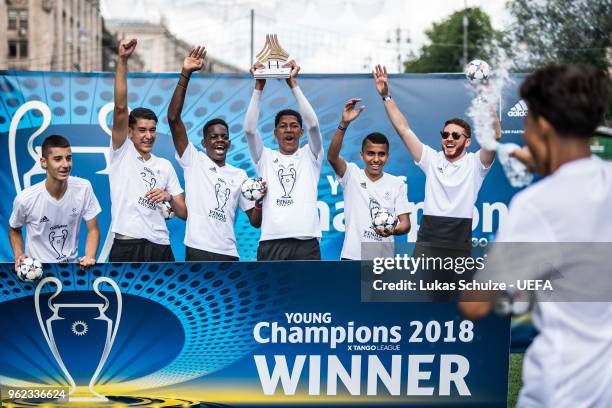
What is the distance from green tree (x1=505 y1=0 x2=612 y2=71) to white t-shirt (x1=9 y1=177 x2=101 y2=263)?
99.1 ft

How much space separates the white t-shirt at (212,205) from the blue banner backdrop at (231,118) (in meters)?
1.56

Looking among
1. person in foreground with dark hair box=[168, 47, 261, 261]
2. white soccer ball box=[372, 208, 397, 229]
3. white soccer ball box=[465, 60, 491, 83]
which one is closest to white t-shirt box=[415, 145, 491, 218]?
white soccer ball box=[372, 208, 397, 229]

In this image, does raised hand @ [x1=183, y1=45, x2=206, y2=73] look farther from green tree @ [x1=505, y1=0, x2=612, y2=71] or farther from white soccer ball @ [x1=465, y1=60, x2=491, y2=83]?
green tree @ [x1=505, y1=0, x2=612, y2=71]

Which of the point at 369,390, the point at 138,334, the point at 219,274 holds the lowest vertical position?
the point at 369,390

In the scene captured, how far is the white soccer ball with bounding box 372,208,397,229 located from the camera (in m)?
6.54

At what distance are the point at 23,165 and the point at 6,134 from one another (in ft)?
1.15

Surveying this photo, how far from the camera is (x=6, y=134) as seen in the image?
8617 mm

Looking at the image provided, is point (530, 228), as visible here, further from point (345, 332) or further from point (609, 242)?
point (345, 332)

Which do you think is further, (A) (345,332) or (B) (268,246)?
(B) (268,246)

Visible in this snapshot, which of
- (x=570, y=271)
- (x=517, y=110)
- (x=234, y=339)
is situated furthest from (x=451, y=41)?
(x=570, y=271)

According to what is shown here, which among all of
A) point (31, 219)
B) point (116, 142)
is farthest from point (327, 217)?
point (31, 219)

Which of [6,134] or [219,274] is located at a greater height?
[6,134]

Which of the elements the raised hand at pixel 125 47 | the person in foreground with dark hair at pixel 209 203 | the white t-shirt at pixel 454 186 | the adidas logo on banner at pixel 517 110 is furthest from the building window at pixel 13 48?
the white t-shirt at pixel 454 186

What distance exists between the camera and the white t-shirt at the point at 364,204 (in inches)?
279
